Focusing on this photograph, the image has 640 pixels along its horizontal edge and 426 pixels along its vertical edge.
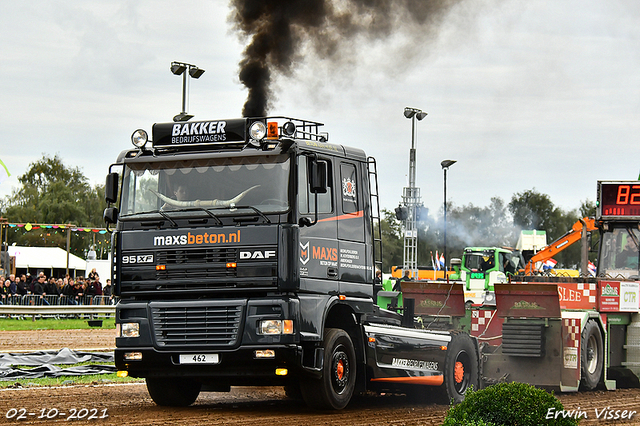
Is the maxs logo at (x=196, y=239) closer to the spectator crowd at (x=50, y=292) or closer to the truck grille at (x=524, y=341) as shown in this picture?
the truck grille at (x=524, y=341)

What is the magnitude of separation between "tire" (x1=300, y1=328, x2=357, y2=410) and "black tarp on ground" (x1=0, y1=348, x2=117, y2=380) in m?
5.86

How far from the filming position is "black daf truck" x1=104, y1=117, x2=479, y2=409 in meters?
10.6

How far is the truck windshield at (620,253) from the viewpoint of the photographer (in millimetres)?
18016

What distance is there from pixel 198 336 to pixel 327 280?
5.58 ft

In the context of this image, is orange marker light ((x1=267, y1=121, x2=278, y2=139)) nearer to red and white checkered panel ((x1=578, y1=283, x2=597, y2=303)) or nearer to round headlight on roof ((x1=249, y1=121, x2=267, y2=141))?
round headlight on roof ((x1=249, y1=121, x2=267, y2=141))

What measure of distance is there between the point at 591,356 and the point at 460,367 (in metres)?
3.07

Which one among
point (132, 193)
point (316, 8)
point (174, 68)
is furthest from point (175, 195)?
point (174, 68)

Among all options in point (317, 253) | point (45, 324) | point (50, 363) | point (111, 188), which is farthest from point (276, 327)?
point (45, 324)

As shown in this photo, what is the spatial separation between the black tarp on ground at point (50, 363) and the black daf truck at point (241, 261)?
13.1 feet

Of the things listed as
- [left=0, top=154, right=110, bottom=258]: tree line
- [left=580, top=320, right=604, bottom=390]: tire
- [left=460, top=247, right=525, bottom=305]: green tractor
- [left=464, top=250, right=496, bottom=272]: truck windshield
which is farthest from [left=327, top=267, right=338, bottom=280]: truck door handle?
[left=0, top=154, right=110, bottom=258]: tree line

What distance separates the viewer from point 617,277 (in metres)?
17.7

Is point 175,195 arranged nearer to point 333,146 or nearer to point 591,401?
point 333,146

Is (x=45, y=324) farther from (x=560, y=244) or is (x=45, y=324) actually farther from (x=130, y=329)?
(x=130, y=329)

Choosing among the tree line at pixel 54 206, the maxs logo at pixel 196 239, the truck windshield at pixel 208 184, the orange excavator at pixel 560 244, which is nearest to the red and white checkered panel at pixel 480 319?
the truck windshield at pixel 208 184
